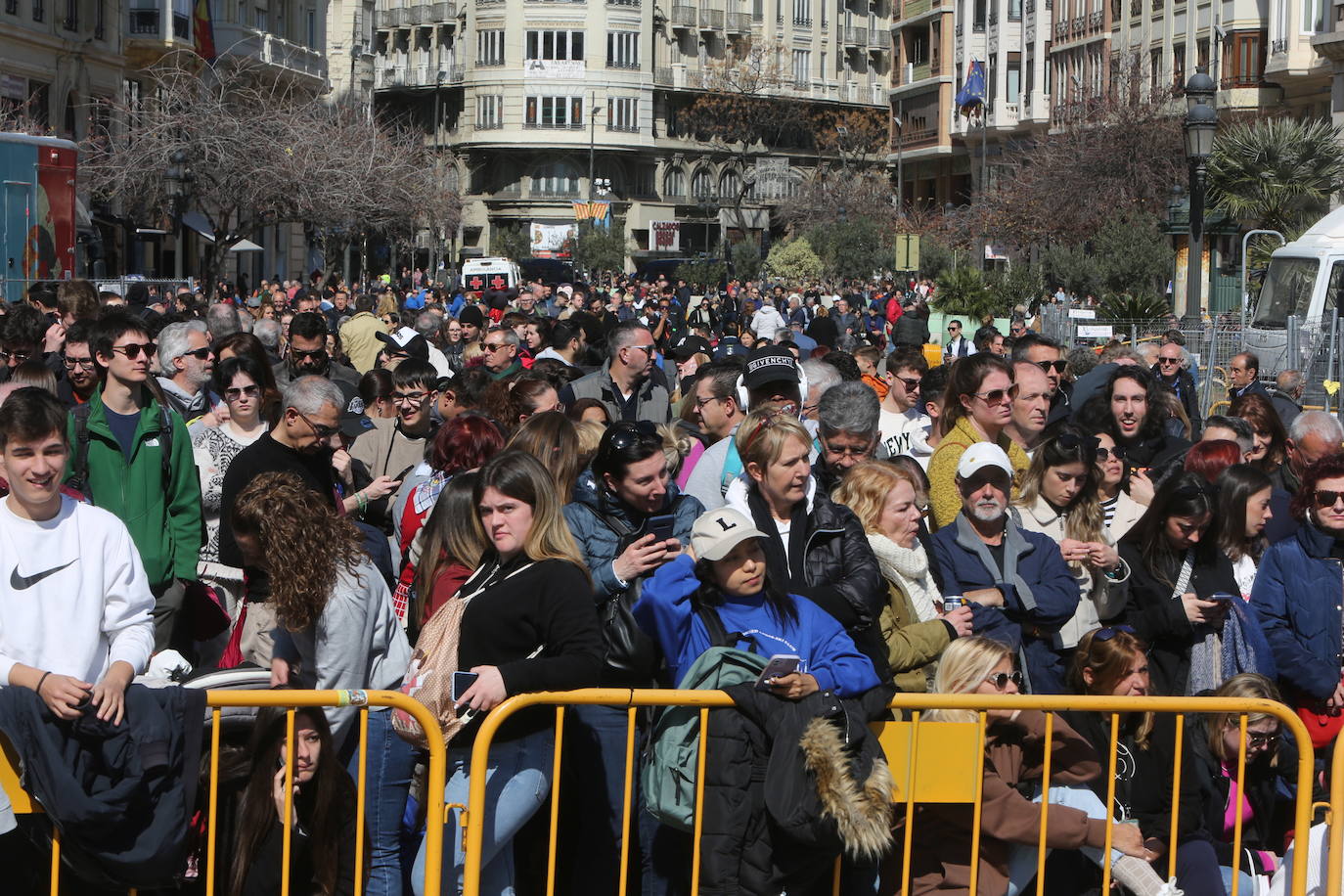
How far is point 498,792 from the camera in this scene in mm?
→ 5176

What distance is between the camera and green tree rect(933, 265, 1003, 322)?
26.5m

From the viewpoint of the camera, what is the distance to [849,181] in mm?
80625

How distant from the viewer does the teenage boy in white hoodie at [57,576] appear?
5000mm

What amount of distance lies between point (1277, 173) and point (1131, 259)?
26.4 feet

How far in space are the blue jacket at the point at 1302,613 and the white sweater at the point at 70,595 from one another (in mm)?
4390

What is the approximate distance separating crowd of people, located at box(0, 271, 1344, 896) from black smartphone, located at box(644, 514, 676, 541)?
20 mm

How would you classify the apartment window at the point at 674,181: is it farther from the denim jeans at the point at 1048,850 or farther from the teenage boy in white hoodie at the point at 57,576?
the teenage boy in white hoodie at the point at 57,576

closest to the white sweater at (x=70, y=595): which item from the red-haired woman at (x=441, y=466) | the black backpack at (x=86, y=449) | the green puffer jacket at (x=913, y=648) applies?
the red-haired woman at (x=441, y=466)

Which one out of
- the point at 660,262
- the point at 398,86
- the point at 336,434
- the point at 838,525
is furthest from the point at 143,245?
the point at 398,86

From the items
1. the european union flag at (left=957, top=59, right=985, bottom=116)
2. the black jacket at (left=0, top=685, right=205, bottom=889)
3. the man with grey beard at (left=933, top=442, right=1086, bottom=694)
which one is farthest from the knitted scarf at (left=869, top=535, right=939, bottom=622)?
the european union flag at (left=957, top=59, right=985, bottom=116)

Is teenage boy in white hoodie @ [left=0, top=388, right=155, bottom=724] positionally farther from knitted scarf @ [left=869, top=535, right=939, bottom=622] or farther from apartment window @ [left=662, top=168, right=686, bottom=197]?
apartment window @ [left=662, top=168, right=686, bottom=197]

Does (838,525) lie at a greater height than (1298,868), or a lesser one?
greater

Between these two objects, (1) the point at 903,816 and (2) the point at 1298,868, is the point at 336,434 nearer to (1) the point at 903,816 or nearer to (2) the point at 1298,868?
(1) the point at 903,816

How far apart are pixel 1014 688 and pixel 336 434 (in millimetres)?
3843
